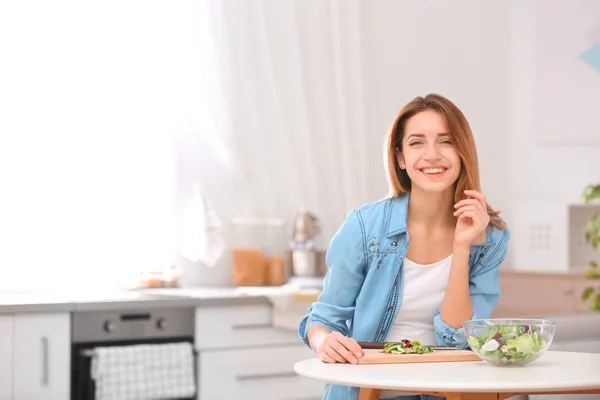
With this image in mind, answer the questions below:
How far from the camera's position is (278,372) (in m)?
3.72

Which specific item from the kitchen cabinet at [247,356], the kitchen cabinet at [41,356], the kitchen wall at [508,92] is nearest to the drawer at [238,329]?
the kitchen cabinet at [247,356]

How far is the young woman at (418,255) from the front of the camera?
2.00 meters

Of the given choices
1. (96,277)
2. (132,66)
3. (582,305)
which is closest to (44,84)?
(132,66)

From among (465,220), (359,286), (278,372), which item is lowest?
(278,372)

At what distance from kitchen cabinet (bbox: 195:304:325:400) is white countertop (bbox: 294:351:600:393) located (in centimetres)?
184

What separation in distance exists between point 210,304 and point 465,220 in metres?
1.78

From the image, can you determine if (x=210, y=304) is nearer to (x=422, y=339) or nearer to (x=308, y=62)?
(x=308, y=62)

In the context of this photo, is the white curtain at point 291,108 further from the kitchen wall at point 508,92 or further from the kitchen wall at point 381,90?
the kitchen wall at point 508,92

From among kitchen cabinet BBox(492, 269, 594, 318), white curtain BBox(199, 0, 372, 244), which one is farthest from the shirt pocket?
kitchen cabinet BBox(492, 269, 594, 318)

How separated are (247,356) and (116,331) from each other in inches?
20.7

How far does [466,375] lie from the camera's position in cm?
158

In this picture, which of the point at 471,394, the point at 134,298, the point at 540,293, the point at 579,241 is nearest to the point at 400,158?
the point at 471,394

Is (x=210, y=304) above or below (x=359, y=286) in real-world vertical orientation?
below

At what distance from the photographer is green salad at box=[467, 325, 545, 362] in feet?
5.60
